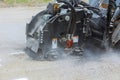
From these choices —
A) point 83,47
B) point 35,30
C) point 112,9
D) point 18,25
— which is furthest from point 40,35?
point 18,25

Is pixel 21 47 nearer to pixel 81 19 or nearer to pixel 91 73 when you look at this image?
pixel 81 19

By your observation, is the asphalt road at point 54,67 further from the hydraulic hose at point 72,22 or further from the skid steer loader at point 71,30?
the hydraulic hose at point 72,22

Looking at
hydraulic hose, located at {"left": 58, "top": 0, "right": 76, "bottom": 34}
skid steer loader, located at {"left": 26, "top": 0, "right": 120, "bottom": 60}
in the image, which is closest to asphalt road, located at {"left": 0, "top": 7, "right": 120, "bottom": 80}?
skid steer loader, located at {"left": 26, "top": 0, "right": 120, "bottom": 60}

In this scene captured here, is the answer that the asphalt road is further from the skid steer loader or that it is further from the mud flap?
the mud flap

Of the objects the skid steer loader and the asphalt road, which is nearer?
the asphalt road

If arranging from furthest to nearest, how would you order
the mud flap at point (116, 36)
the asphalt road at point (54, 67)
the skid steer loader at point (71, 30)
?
the mud flap at point (116, 36) < the skid steer loader at point (71, 30) < the asphalt road at point (54, 67)

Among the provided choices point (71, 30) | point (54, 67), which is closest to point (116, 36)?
point (71, 30)

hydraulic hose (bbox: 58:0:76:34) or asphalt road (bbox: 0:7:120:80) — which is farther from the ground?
hydraulic hose (bbox: 58:0:76:34)

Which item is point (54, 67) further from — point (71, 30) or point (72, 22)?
point (72, 22)

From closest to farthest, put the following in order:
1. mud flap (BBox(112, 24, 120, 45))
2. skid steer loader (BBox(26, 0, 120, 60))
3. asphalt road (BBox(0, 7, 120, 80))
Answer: asphalt road (BBox(0, 7, 120, 80)) < skid steer loader (BBox(26, 0, 120, 60)) < mud flap (BBox(112, 24, 120, 45))

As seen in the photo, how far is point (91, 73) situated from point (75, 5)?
2003mm

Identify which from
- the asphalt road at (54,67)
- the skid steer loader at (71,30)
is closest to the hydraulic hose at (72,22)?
the skid steer loader at (71,30)

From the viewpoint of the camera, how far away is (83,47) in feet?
32.6

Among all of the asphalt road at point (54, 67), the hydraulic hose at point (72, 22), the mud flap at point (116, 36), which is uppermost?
the hydraulic hose at point (72, 22)
